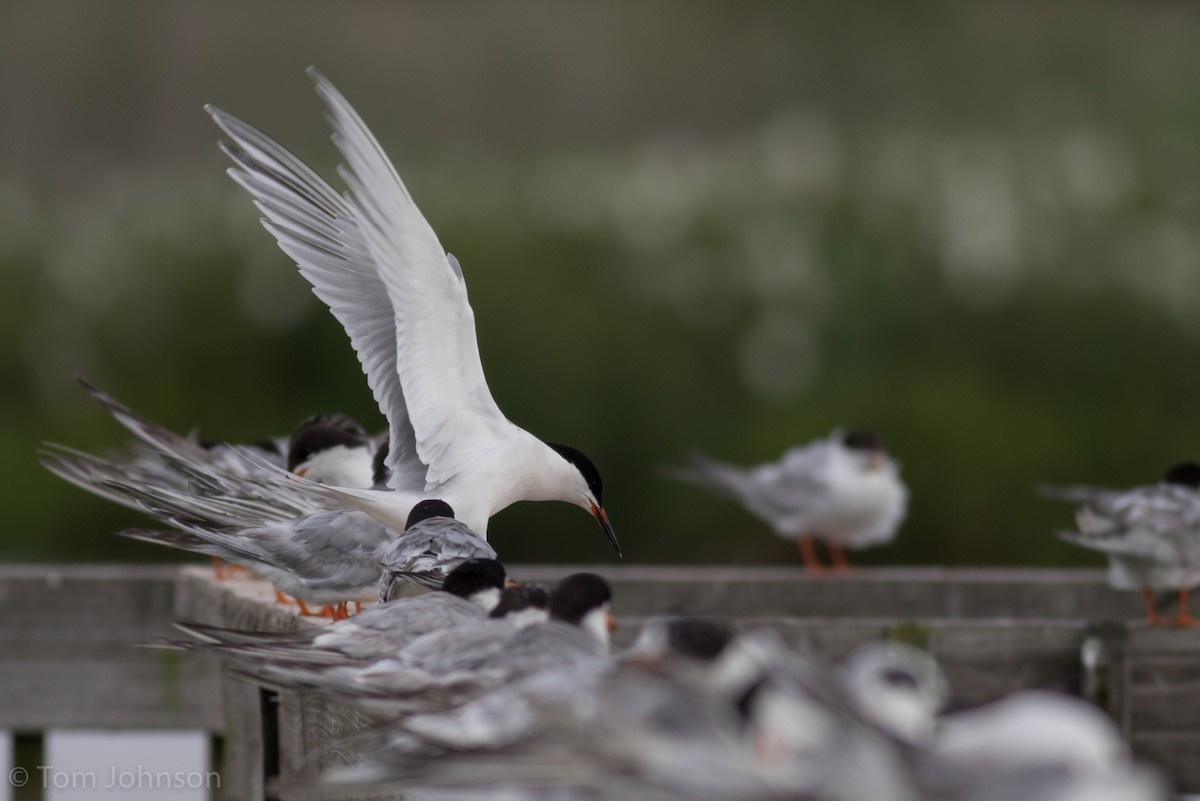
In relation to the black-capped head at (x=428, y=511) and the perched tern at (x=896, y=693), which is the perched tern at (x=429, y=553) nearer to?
the black-capped head at (x=428, y=511)

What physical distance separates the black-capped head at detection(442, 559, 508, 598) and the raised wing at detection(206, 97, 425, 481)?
3.74 ft

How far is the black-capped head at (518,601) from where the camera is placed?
8.01 feet

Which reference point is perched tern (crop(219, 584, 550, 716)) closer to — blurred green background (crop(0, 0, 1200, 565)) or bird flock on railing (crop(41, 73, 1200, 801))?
bird flock on railing (crop(41, 73, 1200, 801))

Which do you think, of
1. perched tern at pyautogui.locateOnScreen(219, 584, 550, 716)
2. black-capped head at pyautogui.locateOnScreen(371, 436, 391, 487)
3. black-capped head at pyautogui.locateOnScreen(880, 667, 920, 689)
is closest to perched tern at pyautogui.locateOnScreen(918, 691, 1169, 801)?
black-capped head at pyautogui.locateOnScreen(880, 667, 920, 689)

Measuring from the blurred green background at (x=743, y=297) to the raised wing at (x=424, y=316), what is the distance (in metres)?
3.47

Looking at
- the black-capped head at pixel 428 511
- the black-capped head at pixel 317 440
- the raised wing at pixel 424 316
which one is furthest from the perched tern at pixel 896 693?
the black-capped head at pixel 317 440

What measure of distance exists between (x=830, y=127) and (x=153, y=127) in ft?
14.7

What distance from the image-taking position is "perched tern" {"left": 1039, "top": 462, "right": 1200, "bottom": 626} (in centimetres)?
411

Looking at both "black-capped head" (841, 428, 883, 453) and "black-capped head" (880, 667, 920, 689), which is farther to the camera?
"black-capped head" (841, 428, 883, 453)

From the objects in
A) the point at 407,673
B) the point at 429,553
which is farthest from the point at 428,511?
the point at 407,673

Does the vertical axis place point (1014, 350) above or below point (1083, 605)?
above

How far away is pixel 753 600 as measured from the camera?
420cm

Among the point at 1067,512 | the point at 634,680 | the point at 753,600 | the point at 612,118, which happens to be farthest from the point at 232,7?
the point at 634,680

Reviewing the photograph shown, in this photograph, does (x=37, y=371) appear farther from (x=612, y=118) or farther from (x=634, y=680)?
(x=634, y=680)
